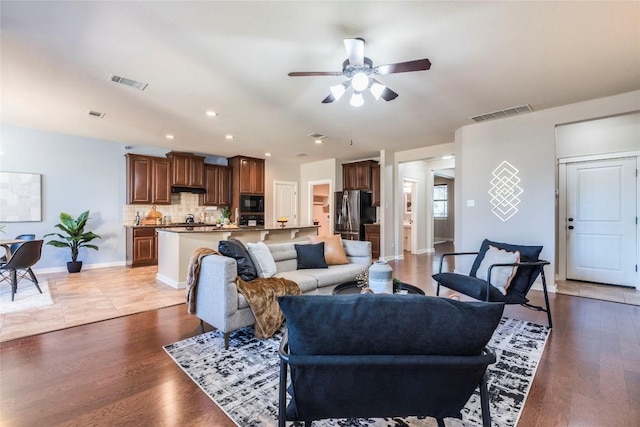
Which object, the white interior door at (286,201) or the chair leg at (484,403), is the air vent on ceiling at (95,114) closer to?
the white interior door at (286,201)

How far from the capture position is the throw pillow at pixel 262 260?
3096mm

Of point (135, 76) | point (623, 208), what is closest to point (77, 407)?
point (135, 76)

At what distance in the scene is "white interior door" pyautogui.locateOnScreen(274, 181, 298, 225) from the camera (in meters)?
8.31

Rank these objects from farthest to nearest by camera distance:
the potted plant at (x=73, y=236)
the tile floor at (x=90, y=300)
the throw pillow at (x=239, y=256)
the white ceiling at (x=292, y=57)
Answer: the potted plant at (x=73, y=236) → the tile floor at (x=90, y=300) → the throw pillow at (x=239, y=256) → the white ceiling at (x=292, y=57)

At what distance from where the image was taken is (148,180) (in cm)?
640

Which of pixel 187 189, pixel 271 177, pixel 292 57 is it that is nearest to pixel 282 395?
pixel 292 57

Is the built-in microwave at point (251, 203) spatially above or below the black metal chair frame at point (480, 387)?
above

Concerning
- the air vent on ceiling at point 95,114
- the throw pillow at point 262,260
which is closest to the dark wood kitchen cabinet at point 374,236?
the throw pillow at point 262,260

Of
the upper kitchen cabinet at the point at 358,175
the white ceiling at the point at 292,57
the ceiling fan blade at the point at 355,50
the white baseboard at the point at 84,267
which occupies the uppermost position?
the white ceiling at the point at 292,57

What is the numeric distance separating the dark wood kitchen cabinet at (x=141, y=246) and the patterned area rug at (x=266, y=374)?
422 cm

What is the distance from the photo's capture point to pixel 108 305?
11.8ft

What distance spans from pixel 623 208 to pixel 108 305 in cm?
736

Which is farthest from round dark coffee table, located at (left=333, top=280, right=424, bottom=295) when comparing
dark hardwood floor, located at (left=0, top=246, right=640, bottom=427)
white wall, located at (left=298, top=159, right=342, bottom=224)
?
white wall, located at (left=298, top=159, right=342, bottom=224)

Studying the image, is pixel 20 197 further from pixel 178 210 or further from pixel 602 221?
pixel 602 221
